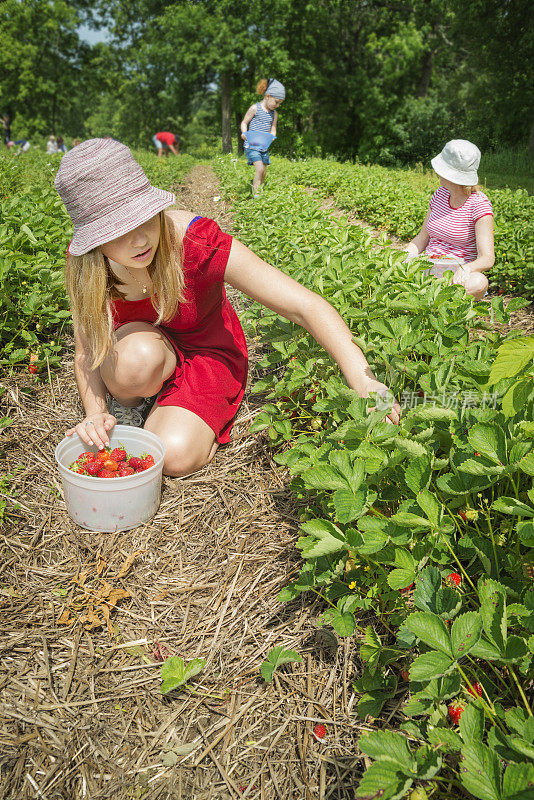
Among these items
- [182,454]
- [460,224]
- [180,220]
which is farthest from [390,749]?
[460,224]

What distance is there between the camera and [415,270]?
2334 millimetres

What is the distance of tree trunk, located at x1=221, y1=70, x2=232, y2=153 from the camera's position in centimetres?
2534

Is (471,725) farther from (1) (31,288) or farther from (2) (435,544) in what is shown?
(1) (31,288)

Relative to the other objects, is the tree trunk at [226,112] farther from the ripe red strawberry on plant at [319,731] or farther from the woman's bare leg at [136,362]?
the ripe red strawberry on plant at [319,731]

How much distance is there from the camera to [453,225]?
3717mm

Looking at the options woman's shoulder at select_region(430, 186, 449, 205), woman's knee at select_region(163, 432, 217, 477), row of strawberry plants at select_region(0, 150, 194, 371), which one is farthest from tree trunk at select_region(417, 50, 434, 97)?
woman's knee at select_region(163, 432, 217, 477)

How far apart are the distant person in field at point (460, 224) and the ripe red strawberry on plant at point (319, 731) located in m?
2.65

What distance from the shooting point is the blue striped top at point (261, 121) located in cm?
873

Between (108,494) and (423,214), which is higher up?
(108,494)

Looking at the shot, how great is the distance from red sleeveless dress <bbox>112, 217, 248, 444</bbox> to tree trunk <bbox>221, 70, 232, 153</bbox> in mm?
25494

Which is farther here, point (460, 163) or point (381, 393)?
point (460, 163)

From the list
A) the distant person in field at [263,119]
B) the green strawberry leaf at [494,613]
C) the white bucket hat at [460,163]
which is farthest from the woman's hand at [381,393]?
the distant person in field at [263,119]

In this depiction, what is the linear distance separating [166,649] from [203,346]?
4.88 feet

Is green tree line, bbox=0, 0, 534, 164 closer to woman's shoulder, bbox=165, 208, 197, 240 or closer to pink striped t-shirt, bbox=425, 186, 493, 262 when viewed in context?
pink striped t-shirt, bbox=425, 186, 493, 262
